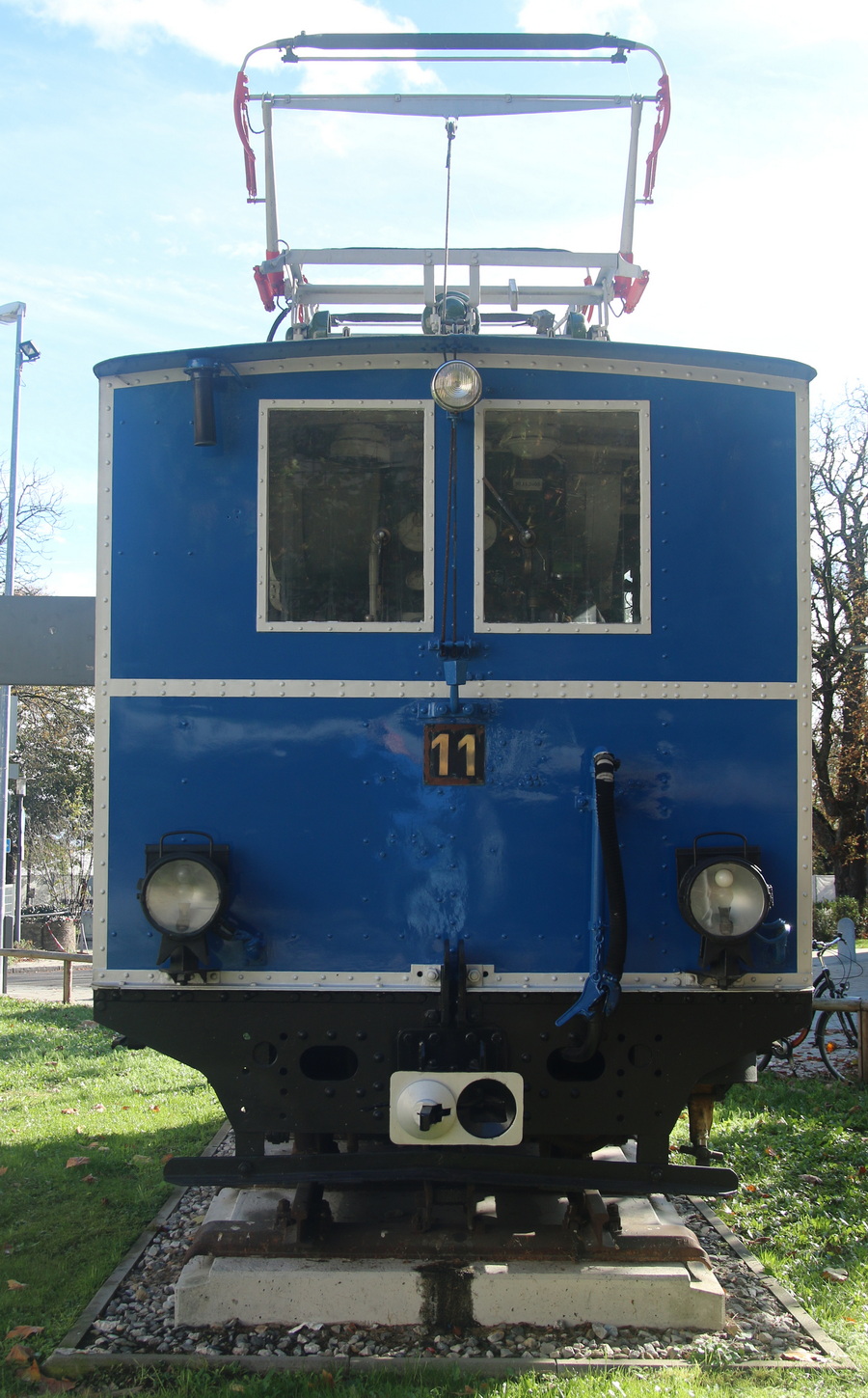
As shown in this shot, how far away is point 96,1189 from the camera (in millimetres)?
5461

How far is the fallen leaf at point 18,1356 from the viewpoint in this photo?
3.70 meters

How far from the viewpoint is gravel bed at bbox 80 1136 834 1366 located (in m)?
3.74

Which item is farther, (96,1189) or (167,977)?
(96,1189)

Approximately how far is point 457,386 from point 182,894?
2.00 metres

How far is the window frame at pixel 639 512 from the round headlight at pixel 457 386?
0.26 meters

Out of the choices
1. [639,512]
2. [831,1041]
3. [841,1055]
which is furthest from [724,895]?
[841,1055]

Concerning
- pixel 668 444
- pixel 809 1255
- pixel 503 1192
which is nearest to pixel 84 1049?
pixel 503 1192

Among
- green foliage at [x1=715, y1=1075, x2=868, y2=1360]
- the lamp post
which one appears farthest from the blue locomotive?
the lamp post

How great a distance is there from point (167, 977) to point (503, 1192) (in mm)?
1762

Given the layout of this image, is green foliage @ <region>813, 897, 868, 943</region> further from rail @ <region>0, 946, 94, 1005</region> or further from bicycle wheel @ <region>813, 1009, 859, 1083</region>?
rail @ <region>0, 946, 94, 1005</region>

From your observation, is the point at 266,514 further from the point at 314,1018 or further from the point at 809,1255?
the point at 809,1255

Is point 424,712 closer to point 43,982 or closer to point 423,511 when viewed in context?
point 423,511

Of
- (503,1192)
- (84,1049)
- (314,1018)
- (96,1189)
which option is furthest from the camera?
(84,1049)

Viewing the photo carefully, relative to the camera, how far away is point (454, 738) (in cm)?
391
